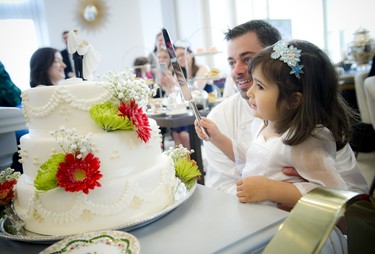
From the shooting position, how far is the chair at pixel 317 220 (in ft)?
1.31

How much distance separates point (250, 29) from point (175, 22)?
6114 millimetres

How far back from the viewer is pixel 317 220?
413mm

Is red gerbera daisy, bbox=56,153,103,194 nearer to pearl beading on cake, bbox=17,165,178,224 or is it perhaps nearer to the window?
pearl beading on cake, bbox=17,165,178,224

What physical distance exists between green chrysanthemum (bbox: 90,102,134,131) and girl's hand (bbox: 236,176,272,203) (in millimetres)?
344

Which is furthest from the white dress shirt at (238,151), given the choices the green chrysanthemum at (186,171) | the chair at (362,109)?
the chair at (362,109)

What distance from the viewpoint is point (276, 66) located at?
116cm

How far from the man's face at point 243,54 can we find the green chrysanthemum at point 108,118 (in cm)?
81

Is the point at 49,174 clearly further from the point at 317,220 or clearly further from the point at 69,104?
the point at 317,220

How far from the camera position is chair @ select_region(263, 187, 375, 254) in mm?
398

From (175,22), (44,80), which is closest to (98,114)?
(44,80)

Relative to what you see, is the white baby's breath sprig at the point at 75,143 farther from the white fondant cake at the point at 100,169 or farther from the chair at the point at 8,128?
the chair at the point at 8,128

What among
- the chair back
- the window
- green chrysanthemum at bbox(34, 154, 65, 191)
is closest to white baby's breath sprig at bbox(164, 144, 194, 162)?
green chrysanthemum at bbox(34, 154, 65, 191)

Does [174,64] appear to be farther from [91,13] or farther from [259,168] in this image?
[91,13]

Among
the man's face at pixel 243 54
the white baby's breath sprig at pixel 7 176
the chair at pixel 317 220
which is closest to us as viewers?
the chair at pixel 317 220
